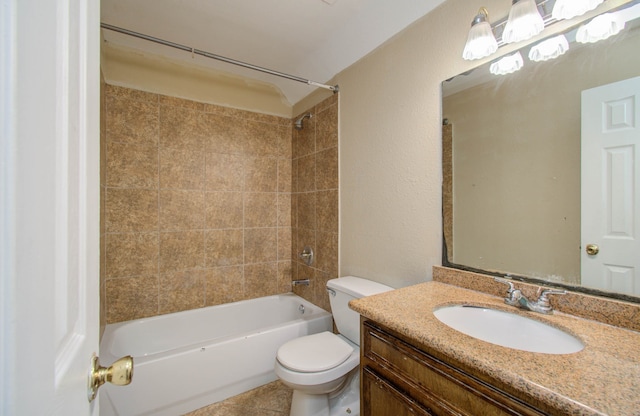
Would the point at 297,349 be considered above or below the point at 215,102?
below

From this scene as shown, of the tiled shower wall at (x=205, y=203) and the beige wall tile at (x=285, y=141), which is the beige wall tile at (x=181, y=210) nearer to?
the tiled shower wall at (x=205, y=203)

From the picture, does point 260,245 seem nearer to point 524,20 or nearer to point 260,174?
point 260,174

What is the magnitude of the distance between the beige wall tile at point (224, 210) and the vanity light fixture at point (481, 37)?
2.02 m

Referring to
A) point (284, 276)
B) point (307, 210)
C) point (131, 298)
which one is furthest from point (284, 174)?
point (131, 298)

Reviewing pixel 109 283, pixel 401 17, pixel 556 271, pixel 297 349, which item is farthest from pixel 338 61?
pixel 109 283

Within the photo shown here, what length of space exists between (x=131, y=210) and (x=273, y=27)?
66.9 inches

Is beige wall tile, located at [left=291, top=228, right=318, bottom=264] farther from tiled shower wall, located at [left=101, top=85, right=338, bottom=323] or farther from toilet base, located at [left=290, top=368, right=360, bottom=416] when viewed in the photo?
toilet base, located at [left=290, top=368, right=360, bottom=416]

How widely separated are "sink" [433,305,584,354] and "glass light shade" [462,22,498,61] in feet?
3.37

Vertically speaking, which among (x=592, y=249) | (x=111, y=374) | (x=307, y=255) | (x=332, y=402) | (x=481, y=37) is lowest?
(x=332, y=402)

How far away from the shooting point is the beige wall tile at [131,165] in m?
1.97

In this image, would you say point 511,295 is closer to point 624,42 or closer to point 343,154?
point 624,42

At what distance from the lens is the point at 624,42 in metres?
0.81

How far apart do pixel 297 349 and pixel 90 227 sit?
1283 millimetres

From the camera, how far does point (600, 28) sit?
86 centimetres
